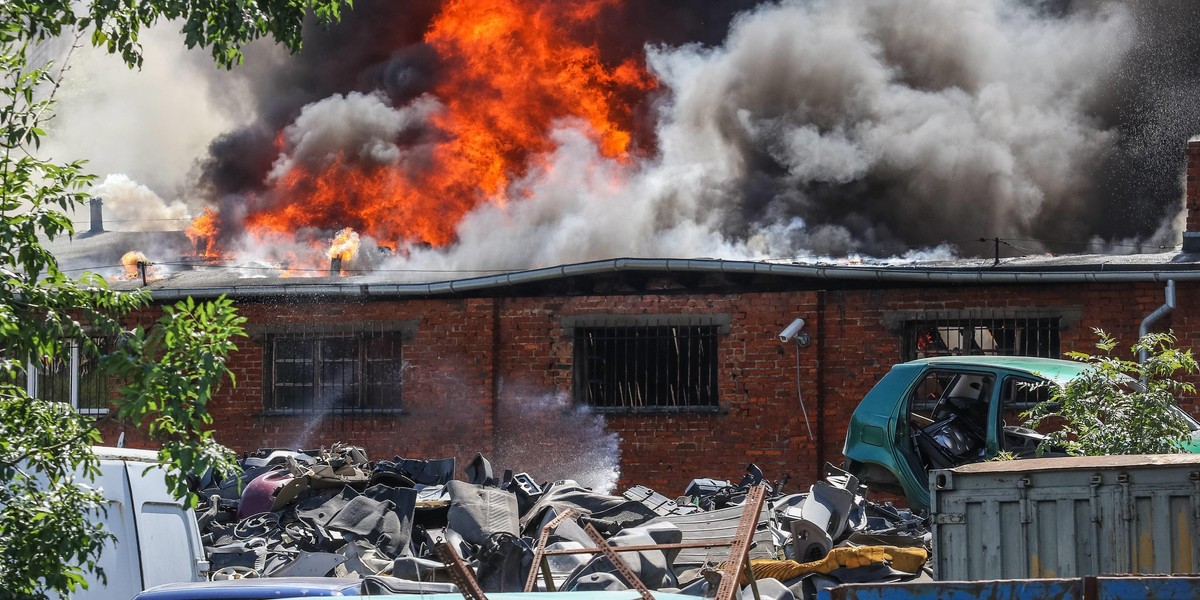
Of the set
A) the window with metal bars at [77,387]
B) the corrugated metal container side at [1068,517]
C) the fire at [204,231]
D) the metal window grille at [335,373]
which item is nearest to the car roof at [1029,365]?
the corrugated metal container side at [1068,517]

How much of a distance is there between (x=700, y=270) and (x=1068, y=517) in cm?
807

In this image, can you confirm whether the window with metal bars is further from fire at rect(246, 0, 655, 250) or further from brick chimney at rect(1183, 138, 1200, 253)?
→ brick chimney at rect(1183, 138, 1200, 253)

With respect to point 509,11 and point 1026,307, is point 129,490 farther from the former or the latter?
point 509,11

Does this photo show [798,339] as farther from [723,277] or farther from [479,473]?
[479,473]

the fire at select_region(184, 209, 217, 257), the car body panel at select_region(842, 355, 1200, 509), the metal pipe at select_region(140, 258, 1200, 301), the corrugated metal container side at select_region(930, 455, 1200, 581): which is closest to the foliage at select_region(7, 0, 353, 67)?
the corrugated metal container side at select_region(930, 455, 1200, 581)

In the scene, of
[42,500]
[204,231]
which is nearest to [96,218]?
[204,231]

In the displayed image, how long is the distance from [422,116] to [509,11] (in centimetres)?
313

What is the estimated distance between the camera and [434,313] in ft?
51.5

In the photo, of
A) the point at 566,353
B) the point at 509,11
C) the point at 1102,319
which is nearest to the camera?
the point at 1102,319

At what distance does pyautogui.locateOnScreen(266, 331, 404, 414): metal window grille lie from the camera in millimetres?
15992

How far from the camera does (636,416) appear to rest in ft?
49.5

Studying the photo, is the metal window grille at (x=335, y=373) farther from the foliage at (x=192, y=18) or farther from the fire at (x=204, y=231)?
the fire at (x=204, y=231)

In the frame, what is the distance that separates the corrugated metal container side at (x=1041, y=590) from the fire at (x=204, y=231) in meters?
25.3

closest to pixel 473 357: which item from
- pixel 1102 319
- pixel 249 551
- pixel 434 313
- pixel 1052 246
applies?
pixel 434 313
